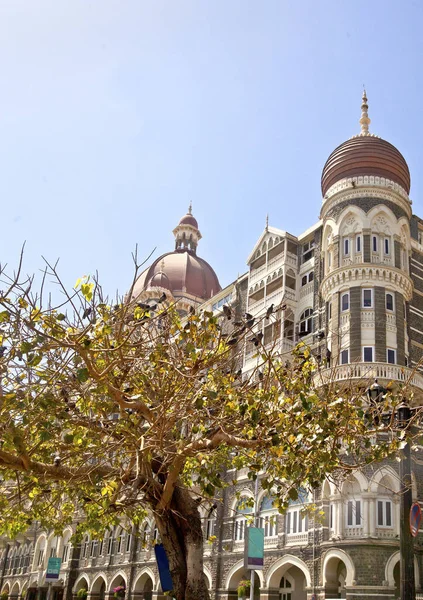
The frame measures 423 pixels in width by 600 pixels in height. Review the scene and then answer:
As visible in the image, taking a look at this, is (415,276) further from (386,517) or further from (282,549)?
(282,549)

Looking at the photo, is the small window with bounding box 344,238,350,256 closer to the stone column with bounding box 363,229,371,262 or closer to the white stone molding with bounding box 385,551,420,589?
the stone column with bounding box 363,229,371,262

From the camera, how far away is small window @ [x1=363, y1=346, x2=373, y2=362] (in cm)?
2748

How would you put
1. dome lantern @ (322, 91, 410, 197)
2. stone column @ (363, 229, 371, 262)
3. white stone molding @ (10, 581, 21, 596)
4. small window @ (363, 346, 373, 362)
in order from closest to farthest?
small window @ (363, 346, 373, 362) < stone column @ (363, 229, 371, 262) < dome lantern @ (322, 91, 410, 197) < white stone molding @ (10, 581, 21, 596)

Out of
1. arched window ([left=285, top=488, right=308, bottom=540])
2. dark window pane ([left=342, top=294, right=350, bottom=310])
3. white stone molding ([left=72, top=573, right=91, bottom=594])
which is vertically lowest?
white stone molding ([left=72, top=573, right=91, bottom=594])

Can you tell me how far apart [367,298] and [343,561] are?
11.0 m

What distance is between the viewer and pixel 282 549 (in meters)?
27.8

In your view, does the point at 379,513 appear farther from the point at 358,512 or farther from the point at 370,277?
the point at 370,277

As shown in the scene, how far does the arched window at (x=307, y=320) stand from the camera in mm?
31922

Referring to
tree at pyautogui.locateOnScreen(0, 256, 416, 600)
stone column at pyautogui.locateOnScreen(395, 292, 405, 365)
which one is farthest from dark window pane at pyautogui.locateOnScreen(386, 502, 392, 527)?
tree at pyautogui.locateOnScreen(0, 256, 416, 600)

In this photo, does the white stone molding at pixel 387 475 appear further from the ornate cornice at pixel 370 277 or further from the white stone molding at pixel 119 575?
the white stone molding at pixel 119 575

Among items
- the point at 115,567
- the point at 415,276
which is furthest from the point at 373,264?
the point at 115,567

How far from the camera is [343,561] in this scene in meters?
24.8

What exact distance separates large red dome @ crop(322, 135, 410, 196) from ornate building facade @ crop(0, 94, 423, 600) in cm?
5

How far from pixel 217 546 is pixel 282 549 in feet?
17.2
